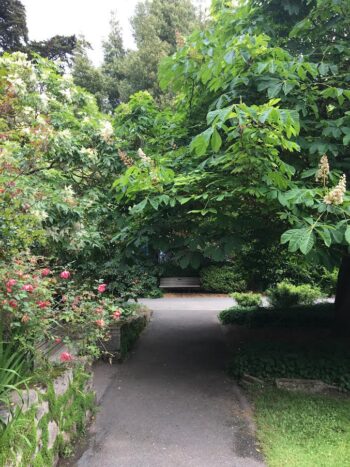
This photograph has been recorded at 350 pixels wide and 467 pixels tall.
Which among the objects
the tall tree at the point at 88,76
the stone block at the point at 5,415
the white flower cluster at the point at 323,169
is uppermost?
the tall tree at the point at 88,76

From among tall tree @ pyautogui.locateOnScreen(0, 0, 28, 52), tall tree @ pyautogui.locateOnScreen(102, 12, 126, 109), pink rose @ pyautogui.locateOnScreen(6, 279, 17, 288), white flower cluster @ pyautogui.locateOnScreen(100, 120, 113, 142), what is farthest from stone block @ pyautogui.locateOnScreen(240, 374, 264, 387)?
tall tree @ pyautogui.locateOnScreen(102, 12, 126, 109)

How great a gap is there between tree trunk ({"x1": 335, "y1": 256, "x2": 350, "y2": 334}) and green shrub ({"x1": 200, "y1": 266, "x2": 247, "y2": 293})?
6.98m

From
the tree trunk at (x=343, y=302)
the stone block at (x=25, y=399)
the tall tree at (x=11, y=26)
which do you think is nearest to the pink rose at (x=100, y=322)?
the stone block at (x=25, y=399)

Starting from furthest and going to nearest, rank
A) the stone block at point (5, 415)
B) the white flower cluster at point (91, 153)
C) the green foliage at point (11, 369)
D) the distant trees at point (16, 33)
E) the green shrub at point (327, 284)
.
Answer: the distant trees at point (16, 33) < the green shrub at point (327, 284) < the white flower cluster at point (91, 153) < the green foliage at point (11, 369) < the stone block at point (5, 415)

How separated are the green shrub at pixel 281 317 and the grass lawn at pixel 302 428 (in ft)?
12.4

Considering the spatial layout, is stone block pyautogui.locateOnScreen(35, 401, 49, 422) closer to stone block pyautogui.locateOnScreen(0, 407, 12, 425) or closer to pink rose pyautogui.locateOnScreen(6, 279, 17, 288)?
stone block pyautogui.locateOnScreen(0, 407, 12, 425)

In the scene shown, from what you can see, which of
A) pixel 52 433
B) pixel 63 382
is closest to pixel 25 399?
pixel 52 433

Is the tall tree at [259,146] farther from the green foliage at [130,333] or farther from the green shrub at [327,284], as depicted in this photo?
the green shrub at [327,284]

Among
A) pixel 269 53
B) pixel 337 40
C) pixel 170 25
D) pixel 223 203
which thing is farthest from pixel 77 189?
pixel 170 25

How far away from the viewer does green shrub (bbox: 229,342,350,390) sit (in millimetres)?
4922

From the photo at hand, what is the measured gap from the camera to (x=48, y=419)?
2.90 m

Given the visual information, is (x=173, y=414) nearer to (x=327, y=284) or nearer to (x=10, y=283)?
(x=10, y=283)

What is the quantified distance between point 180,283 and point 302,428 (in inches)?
442

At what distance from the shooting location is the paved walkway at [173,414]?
3.25m
